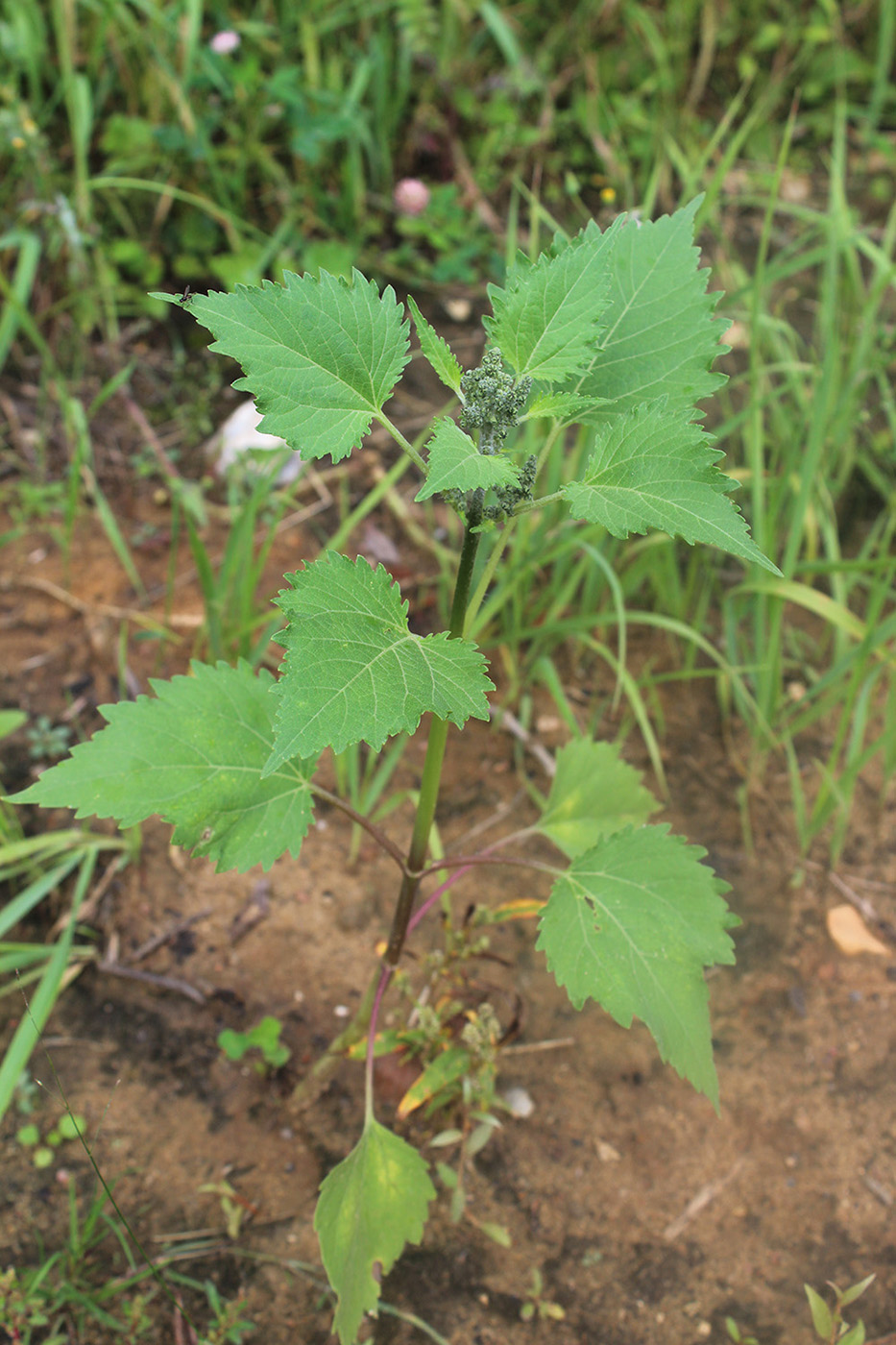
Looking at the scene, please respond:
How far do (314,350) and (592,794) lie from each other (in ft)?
2.96

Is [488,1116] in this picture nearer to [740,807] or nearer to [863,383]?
[740,807]

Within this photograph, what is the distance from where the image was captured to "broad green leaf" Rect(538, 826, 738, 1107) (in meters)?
1.31

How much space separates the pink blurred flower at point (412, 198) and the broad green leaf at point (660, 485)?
7.51ft

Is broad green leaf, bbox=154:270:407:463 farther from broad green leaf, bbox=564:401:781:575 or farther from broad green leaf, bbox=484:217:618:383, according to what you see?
broad green leaf, bbox=564:401:781:575

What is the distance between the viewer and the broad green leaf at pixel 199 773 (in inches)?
50.6

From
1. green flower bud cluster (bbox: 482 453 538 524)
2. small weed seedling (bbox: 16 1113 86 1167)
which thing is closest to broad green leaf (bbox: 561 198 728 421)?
green flower bud cluster (bbox: 482 453 538 524)

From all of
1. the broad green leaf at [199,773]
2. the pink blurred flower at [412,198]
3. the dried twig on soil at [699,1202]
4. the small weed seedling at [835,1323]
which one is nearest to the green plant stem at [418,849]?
the broad green leaf at [199,773]

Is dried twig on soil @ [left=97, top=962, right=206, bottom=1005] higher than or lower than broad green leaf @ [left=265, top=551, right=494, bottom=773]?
lower

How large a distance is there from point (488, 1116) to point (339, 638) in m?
0.99

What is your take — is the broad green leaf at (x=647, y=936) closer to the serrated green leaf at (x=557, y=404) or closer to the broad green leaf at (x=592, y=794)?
the broad green leaf at (x=592, y=794)

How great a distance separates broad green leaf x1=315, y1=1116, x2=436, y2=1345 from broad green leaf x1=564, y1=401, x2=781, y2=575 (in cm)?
99

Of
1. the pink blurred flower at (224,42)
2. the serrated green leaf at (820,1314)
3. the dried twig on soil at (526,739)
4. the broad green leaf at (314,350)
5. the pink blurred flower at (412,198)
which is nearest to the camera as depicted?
the broad green leaf at (314,350)

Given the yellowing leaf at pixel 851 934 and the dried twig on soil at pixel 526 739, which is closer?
the yellowing leaf at pixel 851 934

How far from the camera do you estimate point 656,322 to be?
128cm
